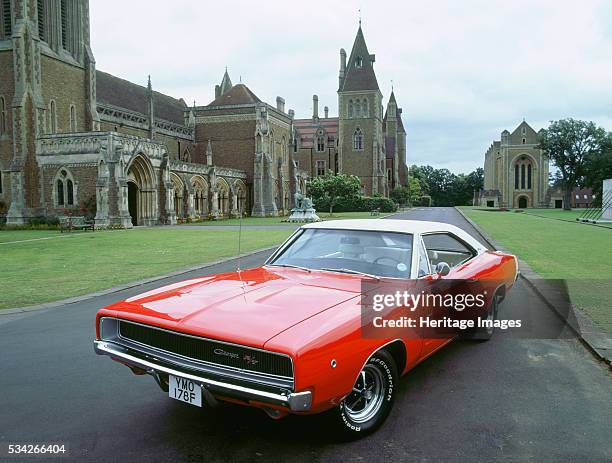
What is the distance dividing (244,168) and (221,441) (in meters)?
50.3

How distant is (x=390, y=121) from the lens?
11031 cm

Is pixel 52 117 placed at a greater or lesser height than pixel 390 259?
greater

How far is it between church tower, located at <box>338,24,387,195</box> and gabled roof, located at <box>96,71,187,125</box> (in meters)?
32.7

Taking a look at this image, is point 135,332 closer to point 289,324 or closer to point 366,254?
point 289,324

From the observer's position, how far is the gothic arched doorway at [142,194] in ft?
109

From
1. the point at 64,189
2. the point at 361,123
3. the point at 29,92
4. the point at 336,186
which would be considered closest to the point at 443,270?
the point at 64,189

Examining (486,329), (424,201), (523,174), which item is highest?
(523,174)

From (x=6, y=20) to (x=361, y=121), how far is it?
55.0 meters

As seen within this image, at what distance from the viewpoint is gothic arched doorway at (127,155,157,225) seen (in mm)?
33178

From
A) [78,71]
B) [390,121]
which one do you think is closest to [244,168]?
[78,71]

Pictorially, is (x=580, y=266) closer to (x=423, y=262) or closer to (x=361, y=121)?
(x=423, y=262)

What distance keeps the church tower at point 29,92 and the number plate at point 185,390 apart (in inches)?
1282

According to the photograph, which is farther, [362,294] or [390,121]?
[390,121]

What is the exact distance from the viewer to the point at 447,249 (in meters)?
5.55
